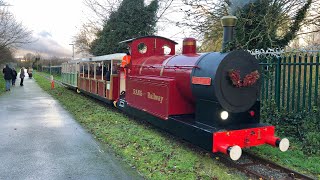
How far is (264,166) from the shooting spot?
4.98m

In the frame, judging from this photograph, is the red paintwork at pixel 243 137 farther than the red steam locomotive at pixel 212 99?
No

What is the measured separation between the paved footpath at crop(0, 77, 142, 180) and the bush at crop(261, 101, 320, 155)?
3389mm

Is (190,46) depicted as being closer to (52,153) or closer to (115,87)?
Answer: (52,153)

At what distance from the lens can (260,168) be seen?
4875 millimetres

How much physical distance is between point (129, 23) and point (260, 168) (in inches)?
728

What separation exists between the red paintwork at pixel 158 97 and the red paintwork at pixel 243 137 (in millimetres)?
1489

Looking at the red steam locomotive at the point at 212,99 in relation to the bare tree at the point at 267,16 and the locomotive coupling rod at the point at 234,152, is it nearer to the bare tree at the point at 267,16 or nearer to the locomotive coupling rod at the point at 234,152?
the locomotive coupling rod at the point at 234,152

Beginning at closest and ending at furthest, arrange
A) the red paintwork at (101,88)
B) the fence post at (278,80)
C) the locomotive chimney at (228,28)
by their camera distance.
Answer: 1. the locomotive chimney at (228,28)
2. the fence post at (278,80)
3. the red paintwork at (101,88)

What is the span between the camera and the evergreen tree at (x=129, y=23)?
21078mm

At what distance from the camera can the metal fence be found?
21.4ft

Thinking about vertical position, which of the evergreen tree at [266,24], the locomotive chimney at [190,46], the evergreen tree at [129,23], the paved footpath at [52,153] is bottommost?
the paved footpath at [52,153]

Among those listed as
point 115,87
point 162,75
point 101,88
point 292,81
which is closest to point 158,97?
point 162,75

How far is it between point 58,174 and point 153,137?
8.38 ft

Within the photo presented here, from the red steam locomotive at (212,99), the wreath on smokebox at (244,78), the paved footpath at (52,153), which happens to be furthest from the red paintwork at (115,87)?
the wreath on smokebox at (244,78)
